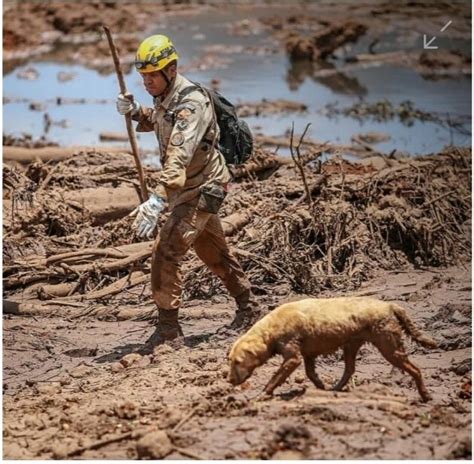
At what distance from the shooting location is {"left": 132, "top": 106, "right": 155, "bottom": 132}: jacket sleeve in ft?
27.2

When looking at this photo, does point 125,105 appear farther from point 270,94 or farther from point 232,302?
point 270,94

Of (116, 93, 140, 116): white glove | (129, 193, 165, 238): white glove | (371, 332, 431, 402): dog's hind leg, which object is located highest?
(116, 93, 140, 116): white glove

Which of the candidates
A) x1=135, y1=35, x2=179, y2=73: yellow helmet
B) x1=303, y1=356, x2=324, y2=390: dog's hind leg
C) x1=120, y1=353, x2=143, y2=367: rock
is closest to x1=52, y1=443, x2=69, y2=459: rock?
x1=303, y1=356, x2=324, y2=390: dog's hind leg

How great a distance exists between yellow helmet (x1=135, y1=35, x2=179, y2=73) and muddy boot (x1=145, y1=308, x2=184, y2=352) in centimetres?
168

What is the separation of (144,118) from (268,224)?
2151 mm

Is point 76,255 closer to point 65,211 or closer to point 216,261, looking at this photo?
point 65,211

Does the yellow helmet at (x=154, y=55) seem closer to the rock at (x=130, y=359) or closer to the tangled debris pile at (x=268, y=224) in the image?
the rock at (x=130, y=359)

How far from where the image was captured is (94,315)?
363 inches

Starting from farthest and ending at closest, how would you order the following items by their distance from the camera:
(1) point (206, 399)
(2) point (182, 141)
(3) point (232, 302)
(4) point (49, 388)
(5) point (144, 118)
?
(3) point (232, 302) → (5) point (144, 118) → (2) point (182, 141) → (4) point (49, 388) → (1) point (206, 399)

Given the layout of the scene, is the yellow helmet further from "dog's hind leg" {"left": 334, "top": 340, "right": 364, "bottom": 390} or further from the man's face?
"dog's hind leg" {"left": 334, "top": 340, "right": 364, "bottom": 390}

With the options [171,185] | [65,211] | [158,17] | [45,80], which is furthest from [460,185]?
[158,17]

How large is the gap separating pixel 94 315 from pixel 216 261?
1.36 m

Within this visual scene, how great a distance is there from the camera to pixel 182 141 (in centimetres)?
753

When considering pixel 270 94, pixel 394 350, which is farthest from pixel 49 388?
pixel 270 94
